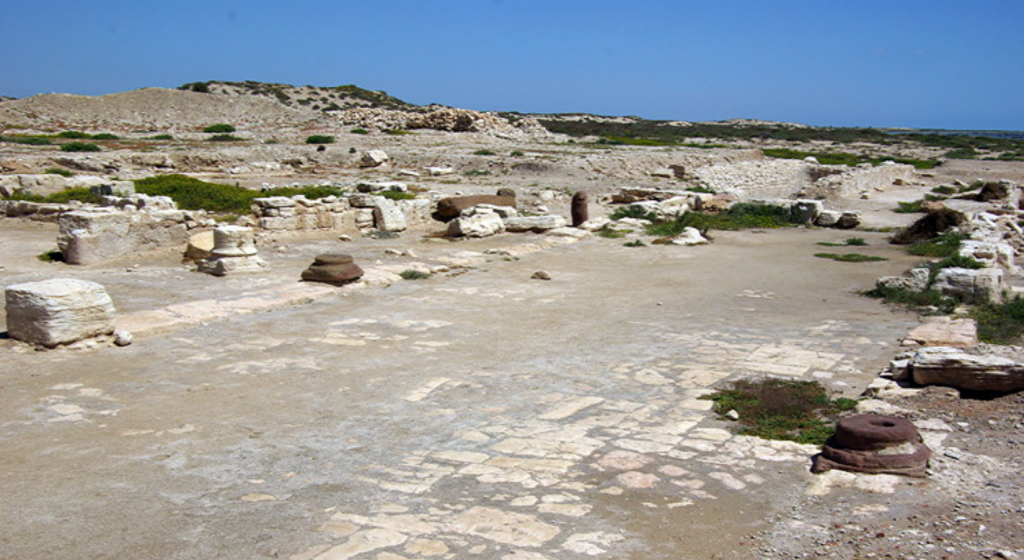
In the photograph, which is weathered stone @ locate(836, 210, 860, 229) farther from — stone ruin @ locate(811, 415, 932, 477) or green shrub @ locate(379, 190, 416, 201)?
stone ruin @ locate(811, 415, 932, 477)

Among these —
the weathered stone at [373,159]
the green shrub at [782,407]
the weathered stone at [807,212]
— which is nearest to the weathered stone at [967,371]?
the green shrub at [782,407]

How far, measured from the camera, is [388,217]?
16.9 metres

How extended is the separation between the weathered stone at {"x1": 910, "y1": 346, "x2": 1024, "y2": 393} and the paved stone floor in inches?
22.9

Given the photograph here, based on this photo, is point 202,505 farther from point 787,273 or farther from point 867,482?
point 787,273

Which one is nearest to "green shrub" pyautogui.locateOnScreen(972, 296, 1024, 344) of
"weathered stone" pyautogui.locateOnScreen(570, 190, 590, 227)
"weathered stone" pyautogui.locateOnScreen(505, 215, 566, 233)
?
"weathered stone" pyautogui.locateOnScreen(505, 215, 566, 233)

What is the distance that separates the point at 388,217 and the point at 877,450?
13.0 meters

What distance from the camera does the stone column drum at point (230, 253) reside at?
11734mm

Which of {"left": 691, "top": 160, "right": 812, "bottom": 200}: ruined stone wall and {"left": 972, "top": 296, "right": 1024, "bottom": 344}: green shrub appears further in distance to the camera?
{"left": 691, "top": 160, "right": 812, "bottom": 200}: ruined stone wall

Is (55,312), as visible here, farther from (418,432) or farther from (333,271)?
(418,432)

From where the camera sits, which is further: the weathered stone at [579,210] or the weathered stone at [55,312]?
the weathered stone at [579,210]

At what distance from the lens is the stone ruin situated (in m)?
5.02

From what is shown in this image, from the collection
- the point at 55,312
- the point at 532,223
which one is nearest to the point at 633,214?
the point at 532,223

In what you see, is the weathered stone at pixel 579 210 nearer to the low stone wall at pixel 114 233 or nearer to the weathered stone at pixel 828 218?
the weathered stone at pixel 828 218

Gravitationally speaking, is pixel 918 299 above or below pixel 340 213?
below
